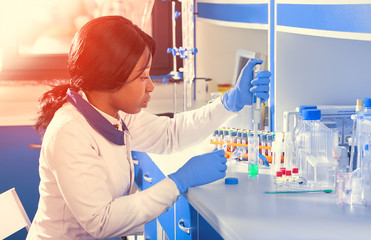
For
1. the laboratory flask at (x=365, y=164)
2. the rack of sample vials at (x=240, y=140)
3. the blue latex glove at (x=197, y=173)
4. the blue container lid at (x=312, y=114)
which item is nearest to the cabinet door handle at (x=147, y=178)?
the rack of sample vials at (x=240, y=140)

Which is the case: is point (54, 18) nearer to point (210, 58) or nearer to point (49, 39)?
point (49, 39)

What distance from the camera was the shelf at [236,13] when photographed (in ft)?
7.95

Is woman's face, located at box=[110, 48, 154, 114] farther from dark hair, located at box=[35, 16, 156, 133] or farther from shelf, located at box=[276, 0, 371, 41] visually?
shelf, located at box=[276, 0, 371, 41]

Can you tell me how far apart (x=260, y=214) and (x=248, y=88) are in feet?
1.92

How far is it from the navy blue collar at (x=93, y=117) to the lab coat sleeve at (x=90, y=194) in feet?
A: 0.19

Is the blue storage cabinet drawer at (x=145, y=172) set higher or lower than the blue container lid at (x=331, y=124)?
lower

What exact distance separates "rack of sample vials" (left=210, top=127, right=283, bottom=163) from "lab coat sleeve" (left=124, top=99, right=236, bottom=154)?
15cm

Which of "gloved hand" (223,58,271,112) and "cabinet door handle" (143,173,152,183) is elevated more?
"gloved hand" (223,58,271,112)

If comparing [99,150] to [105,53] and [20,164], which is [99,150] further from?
[20,164]

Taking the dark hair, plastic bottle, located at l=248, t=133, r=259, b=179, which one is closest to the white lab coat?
the dark hair

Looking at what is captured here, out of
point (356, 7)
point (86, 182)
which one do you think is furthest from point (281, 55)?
point (86, 182)

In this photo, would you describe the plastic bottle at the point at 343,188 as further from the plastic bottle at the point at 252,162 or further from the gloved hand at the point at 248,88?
the gloved hand at the point at 248,88

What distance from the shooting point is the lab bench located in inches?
47.6

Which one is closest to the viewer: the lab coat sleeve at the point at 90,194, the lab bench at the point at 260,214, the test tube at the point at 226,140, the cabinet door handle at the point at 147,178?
the lab bench at the point at 260,214
